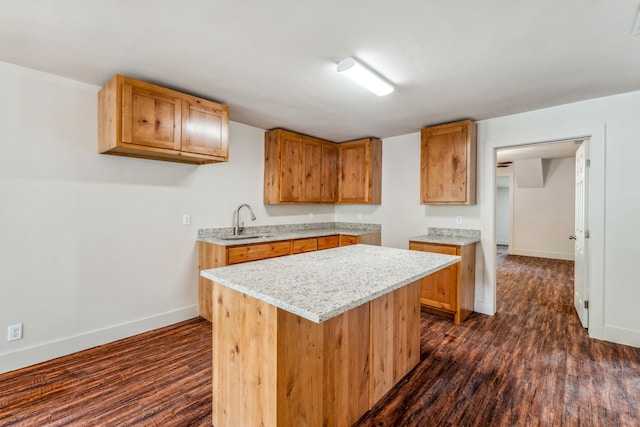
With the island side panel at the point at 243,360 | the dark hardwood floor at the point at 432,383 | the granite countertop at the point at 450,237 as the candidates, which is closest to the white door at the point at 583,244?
the dark hardwood floor at the point at 432,383

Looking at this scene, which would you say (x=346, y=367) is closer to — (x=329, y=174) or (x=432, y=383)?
(x=432, y=383)

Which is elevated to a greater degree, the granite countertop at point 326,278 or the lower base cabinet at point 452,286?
the granite countertop at point 326,278

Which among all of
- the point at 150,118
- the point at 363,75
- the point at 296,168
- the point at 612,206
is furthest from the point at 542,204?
the point at 150,118

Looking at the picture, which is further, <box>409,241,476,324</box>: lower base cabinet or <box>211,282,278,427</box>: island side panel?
<box>409,241,476,324</box>: lower base cabinet

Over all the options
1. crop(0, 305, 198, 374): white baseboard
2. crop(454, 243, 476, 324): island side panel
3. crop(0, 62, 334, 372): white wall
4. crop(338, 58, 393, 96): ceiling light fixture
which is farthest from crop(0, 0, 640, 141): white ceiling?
crop(0, 305, 198, 374): white baseboard

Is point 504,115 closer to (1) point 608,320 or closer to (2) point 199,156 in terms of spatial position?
(1) point 608,320

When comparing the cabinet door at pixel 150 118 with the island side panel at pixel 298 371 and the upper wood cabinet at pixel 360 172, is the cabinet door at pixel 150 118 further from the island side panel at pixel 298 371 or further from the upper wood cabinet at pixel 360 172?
the upper wood cabinet at pixel 360 172

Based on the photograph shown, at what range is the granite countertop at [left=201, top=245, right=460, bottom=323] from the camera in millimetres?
1214

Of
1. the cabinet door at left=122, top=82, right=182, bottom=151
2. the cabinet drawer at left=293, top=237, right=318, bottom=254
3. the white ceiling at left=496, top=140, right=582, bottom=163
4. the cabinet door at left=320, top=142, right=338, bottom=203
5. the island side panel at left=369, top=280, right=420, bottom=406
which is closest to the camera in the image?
the island side panel at left=369, top=280, right=420, bottom=406

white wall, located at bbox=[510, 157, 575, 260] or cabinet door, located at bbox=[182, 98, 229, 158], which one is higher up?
cabinet door, located at bbox=[182, 98, 229, 158]

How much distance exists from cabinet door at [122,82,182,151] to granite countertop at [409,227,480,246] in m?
2.87

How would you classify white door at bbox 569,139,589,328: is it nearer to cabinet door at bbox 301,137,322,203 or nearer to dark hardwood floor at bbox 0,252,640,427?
dark hardwood floor at bbox 0,252,640,427

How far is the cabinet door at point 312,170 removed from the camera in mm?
4383

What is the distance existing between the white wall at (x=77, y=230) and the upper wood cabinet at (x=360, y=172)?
2281 millimetres
